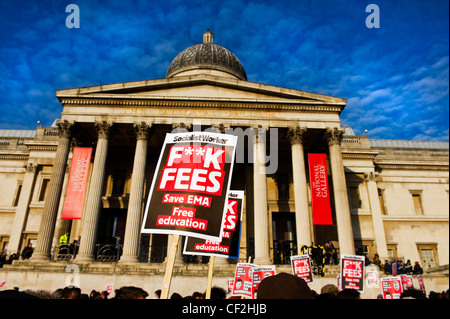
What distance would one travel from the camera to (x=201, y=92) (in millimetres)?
23406

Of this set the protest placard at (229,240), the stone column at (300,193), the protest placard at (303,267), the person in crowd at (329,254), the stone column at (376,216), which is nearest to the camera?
the protest placard at (229,240)

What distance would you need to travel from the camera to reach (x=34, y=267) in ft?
58.2

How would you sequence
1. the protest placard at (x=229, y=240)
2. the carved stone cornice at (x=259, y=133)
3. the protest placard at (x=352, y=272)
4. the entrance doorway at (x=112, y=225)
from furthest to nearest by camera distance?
the entrance doorway at (x=112, y=225)
the carved stone cornice at (x=259, y=133)
the protest placard at (x=352, y=272)
the protest placard at (x=229, y=240)

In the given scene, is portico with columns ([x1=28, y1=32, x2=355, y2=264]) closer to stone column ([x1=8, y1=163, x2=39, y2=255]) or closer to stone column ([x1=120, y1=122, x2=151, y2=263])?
stone column ([x1=120, y1=122, x2=151, y2=263])

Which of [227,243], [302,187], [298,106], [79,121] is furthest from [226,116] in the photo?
[227,243]

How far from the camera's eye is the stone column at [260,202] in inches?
774

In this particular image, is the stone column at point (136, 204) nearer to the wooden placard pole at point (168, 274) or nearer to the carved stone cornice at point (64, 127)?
Answer: the carved stone cornice at point (64, 127)

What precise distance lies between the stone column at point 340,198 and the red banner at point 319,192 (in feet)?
2.48

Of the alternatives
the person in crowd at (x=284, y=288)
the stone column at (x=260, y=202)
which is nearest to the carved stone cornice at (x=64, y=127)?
the stone column at (x=260, y=202)

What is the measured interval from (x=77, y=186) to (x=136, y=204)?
391cm

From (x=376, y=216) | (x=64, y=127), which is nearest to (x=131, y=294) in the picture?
(x=64, y=127)

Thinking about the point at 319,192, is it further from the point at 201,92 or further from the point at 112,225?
the point at 112,225

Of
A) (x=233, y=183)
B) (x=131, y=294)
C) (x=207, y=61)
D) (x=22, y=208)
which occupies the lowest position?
(x=131, y=294)

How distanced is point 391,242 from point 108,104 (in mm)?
27437
